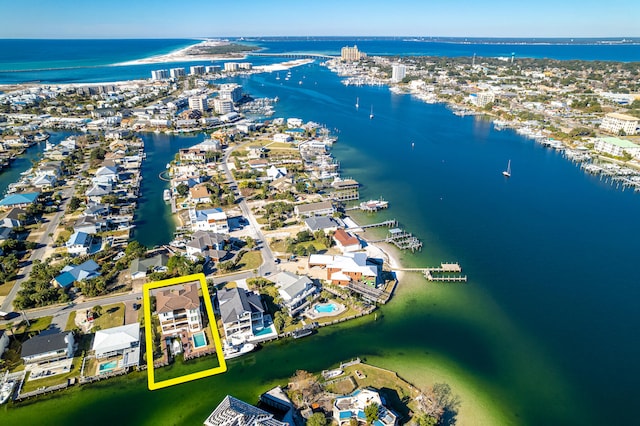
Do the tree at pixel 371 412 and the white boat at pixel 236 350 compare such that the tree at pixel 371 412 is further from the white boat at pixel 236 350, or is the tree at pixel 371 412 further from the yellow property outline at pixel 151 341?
the white boat at pixel 236 350

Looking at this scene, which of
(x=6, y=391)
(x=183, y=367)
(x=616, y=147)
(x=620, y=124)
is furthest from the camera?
(x=620, y=124)

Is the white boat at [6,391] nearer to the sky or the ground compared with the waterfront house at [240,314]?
nearer to the ground

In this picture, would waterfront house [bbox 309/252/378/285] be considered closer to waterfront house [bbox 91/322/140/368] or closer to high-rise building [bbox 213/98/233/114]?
waterfront house [bbox 91/322/140/368]

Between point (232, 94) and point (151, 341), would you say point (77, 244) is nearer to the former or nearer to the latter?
point (151, 341)

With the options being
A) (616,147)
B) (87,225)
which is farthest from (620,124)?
(87,225)

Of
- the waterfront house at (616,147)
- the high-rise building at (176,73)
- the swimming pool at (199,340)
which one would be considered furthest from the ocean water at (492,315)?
the high-rise building at (176,73)

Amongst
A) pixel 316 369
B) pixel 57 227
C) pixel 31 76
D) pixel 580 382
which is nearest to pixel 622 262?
pixel 580 382

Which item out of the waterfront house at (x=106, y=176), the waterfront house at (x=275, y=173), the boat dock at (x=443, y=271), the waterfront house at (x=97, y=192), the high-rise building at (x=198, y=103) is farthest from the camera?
the high-rise building at (x=198, y=103)
